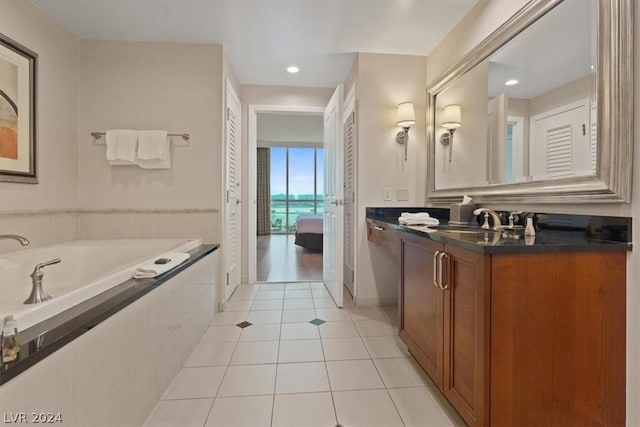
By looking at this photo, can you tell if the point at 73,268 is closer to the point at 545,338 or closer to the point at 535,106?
the point at 545,338

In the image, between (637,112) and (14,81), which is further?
(14,81)

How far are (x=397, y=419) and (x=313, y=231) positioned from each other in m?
4.48

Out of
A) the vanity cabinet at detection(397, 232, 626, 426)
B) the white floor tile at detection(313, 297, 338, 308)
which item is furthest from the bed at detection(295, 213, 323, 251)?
the vanity cabinet at detection(397, 232, 626, 426)

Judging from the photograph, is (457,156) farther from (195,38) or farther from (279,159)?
(279,159)

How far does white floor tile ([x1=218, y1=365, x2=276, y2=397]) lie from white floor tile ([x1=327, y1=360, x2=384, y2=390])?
1.11 ft

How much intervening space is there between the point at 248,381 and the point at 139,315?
2.32 feet

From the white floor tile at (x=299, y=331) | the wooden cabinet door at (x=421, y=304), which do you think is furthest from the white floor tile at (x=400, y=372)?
the white floor tile at (x=299, y=331)

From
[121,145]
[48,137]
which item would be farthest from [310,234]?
[48,137]

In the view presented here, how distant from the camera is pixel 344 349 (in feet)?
6.56

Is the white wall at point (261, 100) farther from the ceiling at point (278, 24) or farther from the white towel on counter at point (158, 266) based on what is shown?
the white towel on counter at point (158, 266)

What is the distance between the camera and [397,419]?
1353 mm

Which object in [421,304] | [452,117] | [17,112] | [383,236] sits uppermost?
[452,117]

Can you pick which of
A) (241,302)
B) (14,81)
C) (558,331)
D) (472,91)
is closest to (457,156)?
(472,91)

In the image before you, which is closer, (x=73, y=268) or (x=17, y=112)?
(x=17, y=112)
